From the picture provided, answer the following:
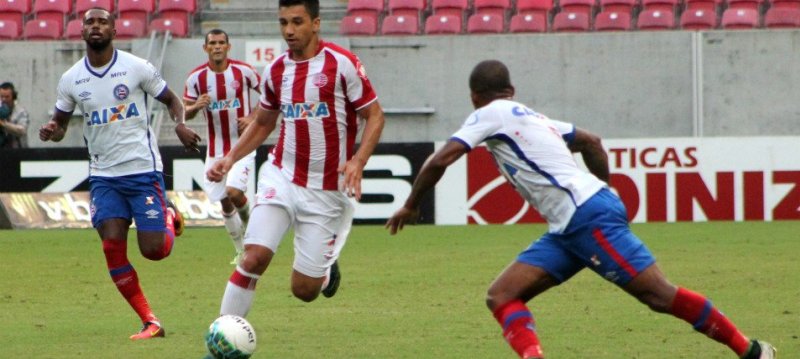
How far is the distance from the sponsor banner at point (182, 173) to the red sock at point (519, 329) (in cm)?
1269

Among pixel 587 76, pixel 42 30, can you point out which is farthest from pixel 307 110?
pixel 42 30

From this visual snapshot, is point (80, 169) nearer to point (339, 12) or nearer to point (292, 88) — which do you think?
point (339, 12)

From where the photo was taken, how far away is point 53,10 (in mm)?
25906

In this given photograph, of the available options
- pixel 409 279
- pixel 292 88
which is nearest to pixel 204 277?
pixel 409 279

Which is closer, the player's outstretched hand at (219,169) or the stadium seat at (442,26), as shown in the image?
the player's outstretched hand at (219,169)

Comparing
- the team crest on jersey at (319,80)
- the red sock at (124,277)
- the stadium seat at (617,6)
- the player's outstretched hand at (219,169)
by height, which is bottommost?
the red sock at (124,277)

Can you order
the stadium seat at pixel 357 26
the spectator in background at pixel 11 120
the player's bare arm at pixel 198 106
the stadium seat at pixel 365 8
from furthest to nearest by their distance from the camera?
1. the stadium seat at pixel 365 8
2. the stadium seat at pixel 357 26
3. the spectator in background at pixel 11 120
4. the player's bare arm at pixel 198 106

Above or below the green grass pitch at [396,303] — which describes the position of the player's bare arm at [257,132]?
above

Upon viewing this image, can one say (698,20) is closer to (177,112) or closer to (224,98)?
(224,98)

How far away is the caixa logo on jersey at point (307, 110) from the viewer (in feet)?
27.0

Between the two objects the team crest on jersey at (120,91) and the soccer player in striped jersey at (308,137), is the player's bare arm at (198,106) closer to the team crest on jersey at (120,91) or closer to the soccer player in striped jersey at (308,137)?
the team crest on jersey at (120,91)

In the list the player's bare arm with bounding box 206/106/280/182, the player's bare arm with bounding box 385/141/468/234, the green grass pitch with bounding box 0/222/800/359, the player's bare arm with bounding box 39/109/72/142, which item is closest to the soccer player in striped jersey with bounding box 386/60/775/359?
the player's bare arm with bounding box 385/141/468/234

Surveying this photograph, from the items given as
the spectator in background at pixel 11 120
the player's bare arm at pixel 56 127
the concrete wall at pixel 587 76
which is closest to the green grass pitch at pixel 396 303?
the player's bare arm at pixel 56 127

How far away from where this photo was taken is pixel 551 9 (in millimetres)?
25625
